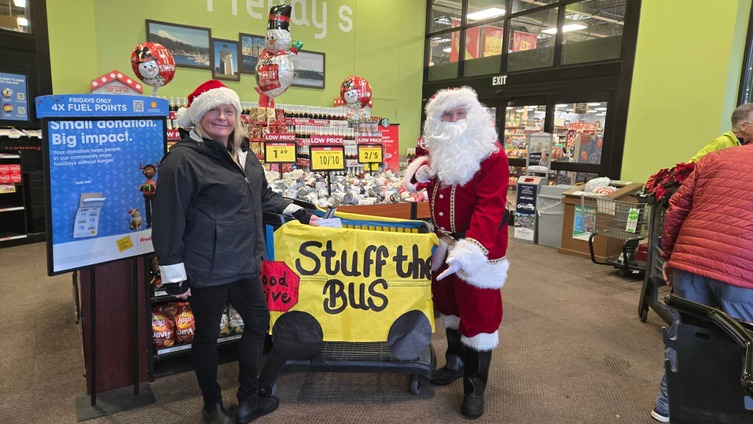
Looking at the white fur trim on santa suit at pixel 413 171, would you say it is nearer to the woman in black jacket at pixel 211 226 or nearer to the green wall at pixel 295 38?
the woman in black jacket at pixel 211 226

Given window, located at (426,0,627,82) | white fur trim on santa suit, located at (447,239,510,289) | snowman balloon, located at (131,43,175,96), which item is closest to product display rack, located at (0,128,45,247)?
snowman balloon, located at (131,43,175,96)

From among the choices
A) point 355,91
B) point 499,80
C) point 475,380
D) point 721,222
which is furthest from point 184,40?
point 721,222

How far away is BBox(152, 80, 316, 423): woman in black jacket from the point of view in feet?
5.91

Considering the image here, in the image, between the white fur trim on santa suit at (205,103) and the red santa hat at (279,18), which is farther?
the red santa hat at (279,18)

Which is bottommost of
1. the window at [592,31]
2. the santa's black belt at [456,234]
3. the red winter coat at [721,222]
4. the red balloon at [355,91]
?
the santa's black belt at [456,234]

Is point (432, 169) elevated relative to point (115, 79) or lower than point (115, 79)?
lower

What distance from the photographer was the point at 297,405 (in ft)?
8.05

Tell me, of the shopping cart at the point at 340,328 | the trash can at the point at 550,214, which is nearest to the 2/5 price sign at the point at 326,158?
the shopping cart at the point at 340,328

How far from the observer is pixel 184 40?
7.65m

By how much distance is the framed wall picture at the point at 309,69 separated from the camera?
883 cm

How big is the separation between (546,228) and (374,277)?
4.90 meters

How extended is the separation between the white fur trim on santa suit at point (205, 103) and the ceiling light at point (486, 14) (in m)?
7.81

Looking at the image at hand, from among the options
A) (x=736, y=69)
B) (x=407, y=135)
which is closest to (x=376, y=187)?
(x=736, y=69)

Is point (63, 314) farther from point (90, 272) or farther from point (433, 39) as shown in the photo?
point (433, 39)
